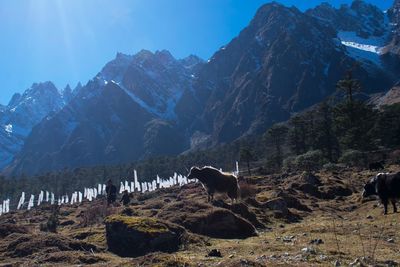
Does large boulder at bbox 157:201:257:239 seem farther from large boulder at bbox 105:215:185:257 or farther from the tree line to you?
the tree line

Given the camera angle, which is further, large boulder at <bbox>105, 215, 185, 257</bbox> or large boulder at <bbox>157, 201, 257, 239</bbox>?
large boulder at <bbox>157, 201, 257, 239</bbox>

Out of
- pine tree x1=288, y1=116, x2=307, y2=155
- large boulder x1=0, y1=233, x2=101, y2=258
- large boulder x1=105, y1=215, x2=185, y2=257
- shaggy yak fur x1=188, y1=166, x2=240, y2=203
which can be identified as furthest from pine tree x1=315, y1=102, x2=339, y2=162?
large boulder x1=0, y1=233, x2=101, y2=258

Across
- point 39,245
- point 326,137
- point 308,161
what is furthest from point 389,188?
point 326,137

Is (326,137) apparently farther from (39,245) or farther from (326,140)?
(39,245)

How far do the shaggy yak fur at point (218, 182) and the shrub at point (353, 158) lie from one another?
4286 cm

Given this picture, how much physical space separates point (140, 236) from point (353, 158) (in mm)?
55582

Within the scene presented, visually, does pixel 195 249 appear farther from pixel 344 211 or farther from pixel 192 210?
pixel 344 211

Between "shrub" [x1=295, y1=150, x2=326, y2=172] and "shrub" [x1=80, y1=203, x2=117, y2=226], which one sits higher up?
"shrub" [x1=295, y1=150, x2=326, y2=172]

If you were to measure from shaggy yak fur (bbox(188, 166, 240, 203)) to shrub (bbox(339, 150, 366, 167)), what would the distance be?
42857mm

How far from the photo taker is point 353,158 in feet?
221

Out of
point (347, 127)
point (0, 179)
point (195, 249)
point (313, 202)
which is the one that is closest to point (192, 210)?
point (195, 249)

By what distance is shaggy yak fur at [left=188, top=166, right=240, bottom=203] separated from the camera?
91.9 ft

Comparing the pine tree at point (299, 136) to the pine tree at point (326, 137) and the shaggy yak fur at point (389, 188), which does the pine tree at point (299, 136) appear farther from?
the shaggy yak fur at point (389, 188)

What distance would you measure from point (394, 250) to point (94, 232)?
12756mm
